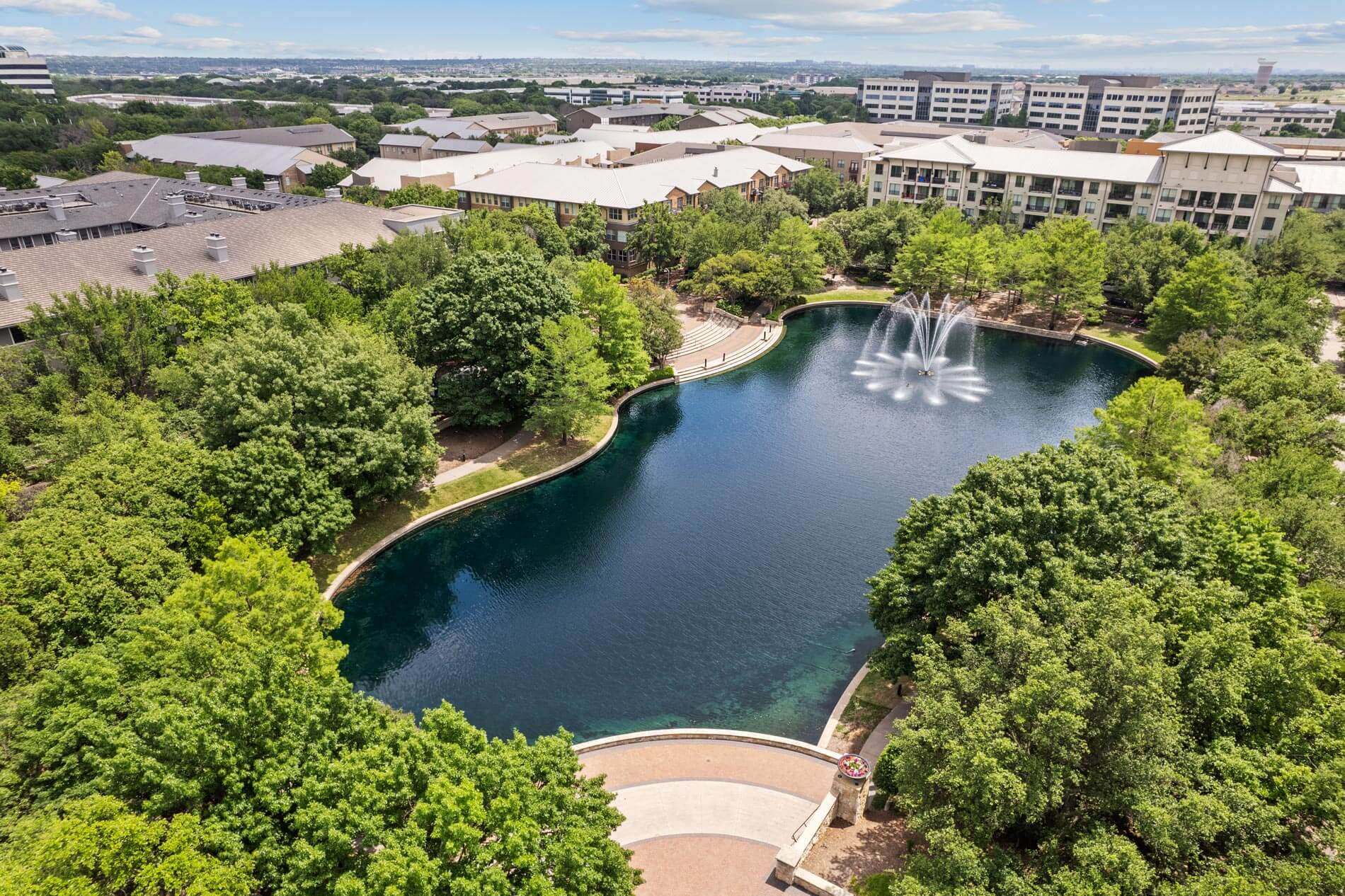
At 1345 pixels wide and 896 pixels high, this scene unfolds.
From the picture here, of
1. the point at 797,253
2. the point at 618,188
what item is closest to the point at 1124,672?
the point at 797,253

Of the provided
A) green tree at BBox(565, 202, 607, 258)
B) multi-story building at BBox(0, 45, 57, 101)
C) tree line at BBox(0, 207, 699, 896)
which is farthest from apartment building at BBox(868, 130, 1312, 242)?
multi-story building at BBox(0, 45, 57, 101)

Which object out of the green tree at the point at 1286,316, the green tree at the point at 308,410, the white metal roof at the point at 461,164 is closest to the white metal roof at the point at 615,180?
the white metal roof at the point at 461,164

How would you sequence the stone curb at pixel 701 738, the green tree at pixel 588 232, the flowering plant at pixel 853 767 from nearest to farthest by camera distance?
the flowering plant at pixel 853 767
the stone curb at pixel 701 738
the green tree at pixel 588 232

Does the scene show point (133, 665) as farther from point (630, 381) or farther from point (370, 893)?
point (630, 381)

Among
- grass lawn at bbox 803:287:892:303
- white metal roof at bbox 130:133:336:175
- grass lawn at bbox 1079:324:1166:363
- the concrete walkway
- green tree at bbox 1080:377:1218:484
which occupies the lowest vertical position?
grass lawn at bbox 1079:324:1166:363

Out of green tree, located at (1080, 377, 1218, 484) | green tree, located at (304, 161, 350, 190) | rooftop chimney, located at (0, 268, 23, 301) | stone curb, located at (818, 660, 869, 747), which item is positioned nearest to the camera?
stone curb, located at (818, 660, 869, 747)

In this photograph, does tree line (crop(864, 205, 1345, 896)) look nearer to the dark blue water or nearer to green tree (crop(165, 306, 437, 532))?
the dark blue water

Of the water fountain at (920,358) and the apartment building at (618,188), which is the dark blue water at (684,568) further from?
the apartment building at (618,188)
